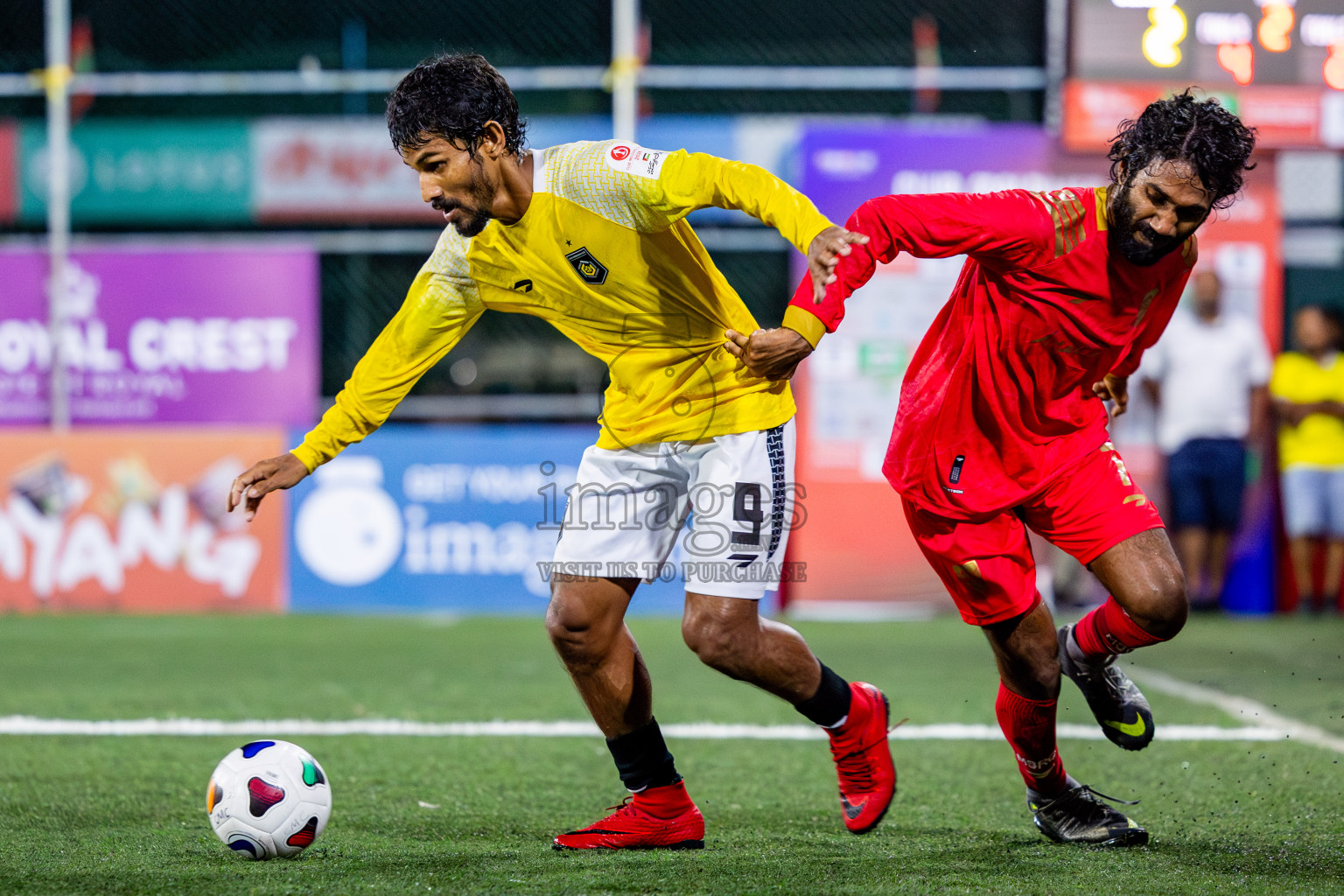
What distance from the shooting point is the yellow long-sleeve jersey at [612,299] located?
356 cm

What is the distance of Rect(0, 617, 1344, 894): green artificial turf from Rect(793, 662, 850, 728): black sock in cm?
32

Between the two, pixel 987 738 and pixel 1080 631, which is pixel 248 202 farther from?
pixel 1080 631

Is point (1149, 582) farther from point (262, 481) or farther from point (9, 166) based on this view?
point (9, 166)

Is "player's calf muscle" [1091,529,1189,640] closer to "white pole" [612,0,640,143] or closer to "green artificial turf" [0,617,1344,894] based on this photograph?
"green artificial turf" [0,617,1344,894]

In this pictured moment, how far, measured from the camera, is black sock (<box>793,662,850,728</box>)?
12.7 ft

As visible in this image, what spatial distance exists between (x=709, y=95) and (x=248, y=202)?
5.33m

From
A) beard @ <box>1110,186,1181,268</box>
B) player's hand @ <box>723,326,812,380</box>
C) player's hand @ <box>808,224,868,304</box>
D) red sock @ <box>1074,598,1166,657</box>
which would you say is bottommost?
red sock @ <box>1074,598,1166,657</box>

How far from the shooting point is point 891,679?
675cm

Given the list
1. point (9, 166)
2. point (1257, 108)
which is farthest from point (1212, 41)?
point (9, 166)

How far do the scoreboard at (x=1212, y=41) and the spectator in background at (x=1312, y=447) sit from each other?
64.7 inches

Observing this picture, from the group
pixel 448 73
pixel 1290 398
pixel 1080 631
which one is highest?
pixel 448 73

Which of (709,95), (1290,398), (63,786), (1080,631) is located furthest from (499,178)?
(709,95)

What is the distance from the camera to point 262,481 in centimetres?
377

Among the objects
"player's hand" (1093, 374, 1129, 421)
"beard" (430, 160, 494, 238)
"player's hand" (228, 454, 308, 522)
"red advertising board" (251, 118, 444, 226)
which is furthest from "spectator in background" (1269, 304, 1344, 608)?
"player's hand" (228, 454, 308, 522)
